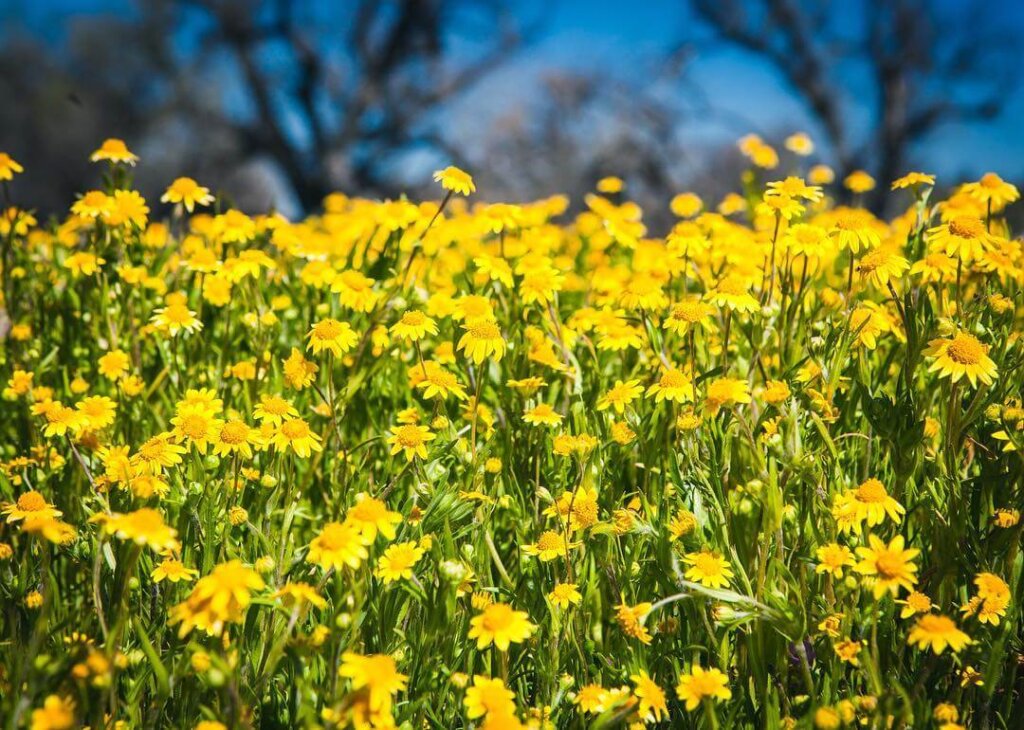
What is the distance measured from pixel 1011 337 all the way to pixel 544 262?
1194mm

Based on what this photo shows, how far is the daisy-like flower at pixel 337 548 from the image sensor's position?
142 centimetres

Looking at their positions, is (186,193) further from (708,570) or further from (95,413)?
(708,570)

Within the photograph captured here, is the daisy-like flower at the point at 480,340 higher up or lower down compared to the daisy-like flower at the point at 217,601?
higher up

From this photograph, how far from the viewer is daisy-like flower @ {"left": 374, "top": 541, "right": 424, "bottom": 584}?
157 cm

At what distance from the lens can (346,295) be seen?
2.18 m

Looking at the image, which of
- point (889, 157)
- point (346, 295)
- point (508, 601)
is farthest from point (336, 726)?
point (889, 157)

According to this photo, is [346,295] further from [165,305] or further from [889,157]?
[889,157]

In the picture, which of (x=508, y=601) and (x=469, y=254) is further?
(x=469, y=254)

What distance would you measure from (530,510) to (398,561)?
58 cm

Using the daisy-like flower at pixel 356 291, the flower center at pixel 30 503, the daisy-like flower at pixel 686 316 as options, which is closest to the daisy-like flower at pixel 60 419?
the flower center at pixel 30 503

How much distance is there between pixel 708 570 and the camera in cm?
164

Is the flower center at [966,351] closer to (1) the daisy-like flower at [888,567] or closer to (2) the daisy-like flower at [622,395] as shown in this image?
(1) the daisy-like flower at [888,567]

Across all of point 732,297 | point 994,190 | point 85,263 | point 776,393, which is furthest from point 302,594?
point 994,190

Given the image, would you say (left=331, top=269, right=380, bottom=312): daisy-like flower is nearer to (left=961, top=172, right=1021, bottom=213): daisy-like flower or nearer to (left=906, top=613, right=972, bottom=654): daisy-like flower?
(left=906, top=613, right=972, bottom=654): daisy-like flower
